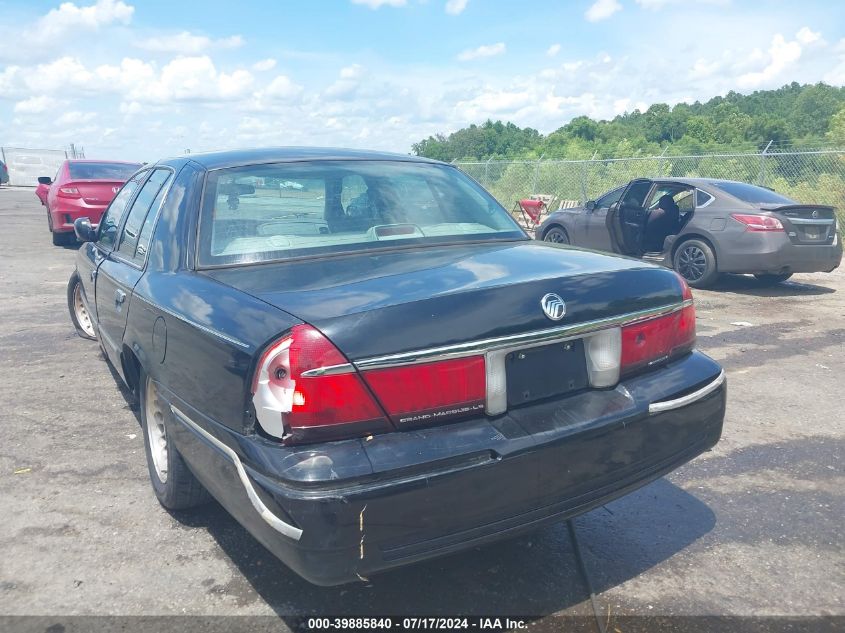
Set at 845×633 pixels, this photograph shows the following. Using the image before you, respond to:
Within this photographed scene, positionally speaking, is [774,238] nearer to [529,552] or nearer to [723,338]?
[723,338]

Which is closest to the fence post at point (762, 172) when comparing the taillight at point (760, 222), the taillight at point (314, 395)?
the taillight at point (760, 222)

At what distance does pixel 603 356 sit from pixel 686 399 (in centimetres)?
43

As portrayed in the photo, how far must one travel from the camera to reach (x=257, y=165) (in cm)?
349

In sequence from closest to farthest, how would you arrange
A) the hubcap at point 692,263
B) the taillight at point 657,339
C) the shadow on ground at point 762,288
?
1. the taillight at point 657,339
2. the shadow on ground at point 762,288
3. the hubcap at point 692,263

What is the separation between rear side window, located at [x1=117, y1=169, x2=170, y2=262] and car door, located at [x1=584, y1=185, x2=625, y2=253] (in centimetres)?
757

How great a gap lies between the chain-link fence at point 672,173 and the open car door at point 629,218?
5.70m

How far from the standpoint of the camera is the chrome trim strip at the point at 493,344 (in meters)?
2.26

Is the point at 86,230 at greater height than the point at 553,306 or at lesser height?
greater

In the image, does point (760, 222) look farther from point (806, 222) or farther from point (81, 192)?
point (81, 192)

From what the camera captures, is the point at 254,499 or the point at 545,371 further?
the point at 545,371

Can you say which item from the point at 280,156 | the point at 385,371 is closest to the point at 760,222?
the point at 280,156

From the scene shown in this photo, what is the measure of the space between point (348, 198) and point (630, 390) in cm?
159

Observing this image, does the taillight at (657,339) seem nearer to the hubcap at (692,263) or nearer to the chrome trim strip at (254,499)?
the chrome trim strip at (254,499)

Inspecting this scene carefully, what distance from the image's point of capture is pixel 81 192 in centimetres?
1218
